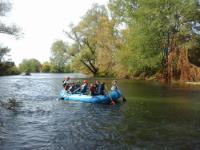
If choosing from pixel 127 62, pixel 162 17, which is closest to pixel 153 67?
pixel 127 62

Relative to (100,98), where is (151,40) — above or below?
above

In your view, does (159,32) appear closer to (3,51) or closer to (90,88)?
(90,88)

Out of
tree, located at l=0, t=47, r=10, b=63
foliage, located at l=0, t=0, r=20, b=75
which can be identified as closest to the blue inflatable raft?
foliage, located at l=0, t=0, r=20, b=75

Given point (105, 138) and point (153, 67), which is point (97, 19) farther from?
point (105, 138)

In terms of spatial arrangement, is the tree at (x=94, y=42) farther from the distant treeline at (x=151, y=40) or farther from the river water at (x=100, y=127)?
the river water at (x=100, y=127)

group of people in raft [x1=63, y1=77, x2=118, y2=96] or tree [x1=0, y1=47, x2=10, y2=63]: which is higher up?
tree [x1=0, y1=47, x2=10, y2=63]

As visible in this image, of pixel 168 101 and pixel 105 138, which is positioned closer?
pixel 105 138

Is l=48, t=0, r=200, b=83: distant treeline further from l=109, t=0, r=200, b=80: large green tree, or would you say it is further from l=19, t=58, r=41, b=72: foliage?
l=19, t=58, r=41, b=72: foliage

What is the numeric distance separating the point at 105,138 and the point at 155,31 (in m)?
40.5

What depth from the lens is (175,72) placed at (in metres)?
51.3

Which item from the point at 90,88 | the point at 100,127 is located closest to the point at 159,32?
the point at 90,88

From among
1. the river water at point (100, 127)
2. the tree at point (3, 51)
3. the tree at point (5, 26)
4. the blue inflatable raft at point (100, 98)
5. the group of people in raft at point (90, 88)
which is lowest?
the river water at point (100, 127)

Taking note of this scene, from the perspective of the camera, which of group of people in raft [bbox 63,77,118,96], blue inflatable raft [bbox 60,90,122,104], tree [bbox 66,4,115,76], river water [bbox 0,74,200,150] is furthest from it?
tree [bbox 66,4,115,76]

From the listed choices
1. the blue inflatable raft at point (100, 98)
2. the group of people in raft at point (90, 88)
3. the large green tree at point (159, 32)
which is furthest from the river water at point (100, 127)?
the large green tree at point (159, 32)
